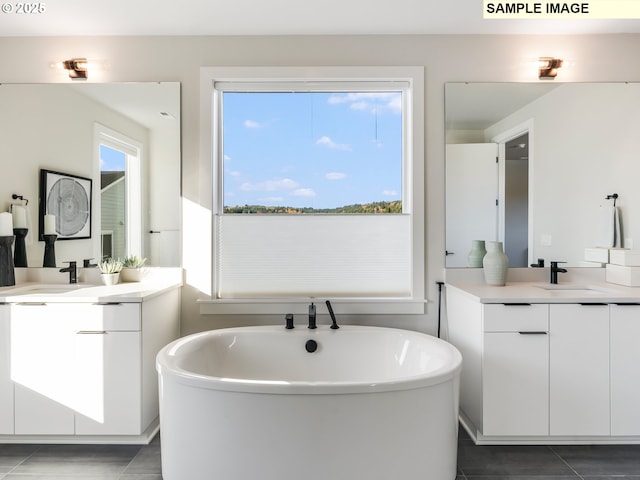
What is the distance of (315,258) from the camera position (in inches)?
114

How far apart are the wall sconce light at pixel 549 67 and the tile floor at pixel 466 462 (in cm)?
222

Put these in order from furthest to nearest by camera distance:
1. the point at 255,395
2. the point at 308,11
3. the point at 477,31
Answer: the point at 477,31, the point at 308,11, the point at 255,395

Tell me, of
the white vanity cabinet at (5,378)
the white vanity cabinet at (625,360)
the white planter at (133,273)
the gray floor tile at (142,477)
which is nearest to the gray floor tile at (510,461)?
the white vanity cabinet at (625,360)

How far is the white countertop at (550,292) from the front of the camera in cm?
229

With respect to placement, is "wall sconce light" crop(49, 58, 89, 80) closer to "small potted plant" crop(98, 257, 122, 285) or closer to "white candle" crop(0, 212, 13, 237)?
"white candle" crop(0, 212, 13, 237)

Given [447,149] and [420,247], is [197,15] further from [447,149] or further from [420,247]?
[420,247]

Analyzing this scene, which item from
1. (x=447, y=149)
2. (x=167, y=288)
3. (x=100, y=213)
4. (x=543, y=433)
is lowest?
(x=543, y=433)

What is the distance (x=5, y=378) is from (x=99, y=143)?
1.49 metres

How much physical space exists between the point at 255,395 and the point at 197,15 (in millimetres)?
2158

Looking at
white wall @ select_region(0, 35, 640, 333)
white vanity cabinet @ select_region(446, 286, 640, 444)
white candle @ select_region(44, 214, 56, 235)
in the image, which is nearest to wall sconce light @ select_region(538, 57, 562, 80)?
white wall @ select_region(0, 35, 640, 333)

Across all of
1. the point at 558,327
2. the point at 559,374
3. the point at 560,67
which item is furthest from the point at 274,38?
the point at 559,374

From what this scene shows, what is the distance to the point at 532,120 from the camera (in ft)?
9.27

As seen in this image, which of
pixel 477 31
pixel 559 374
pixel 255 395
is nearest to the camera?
pixel 255 395

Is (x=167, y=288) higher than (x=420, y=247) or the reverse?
the reverse
